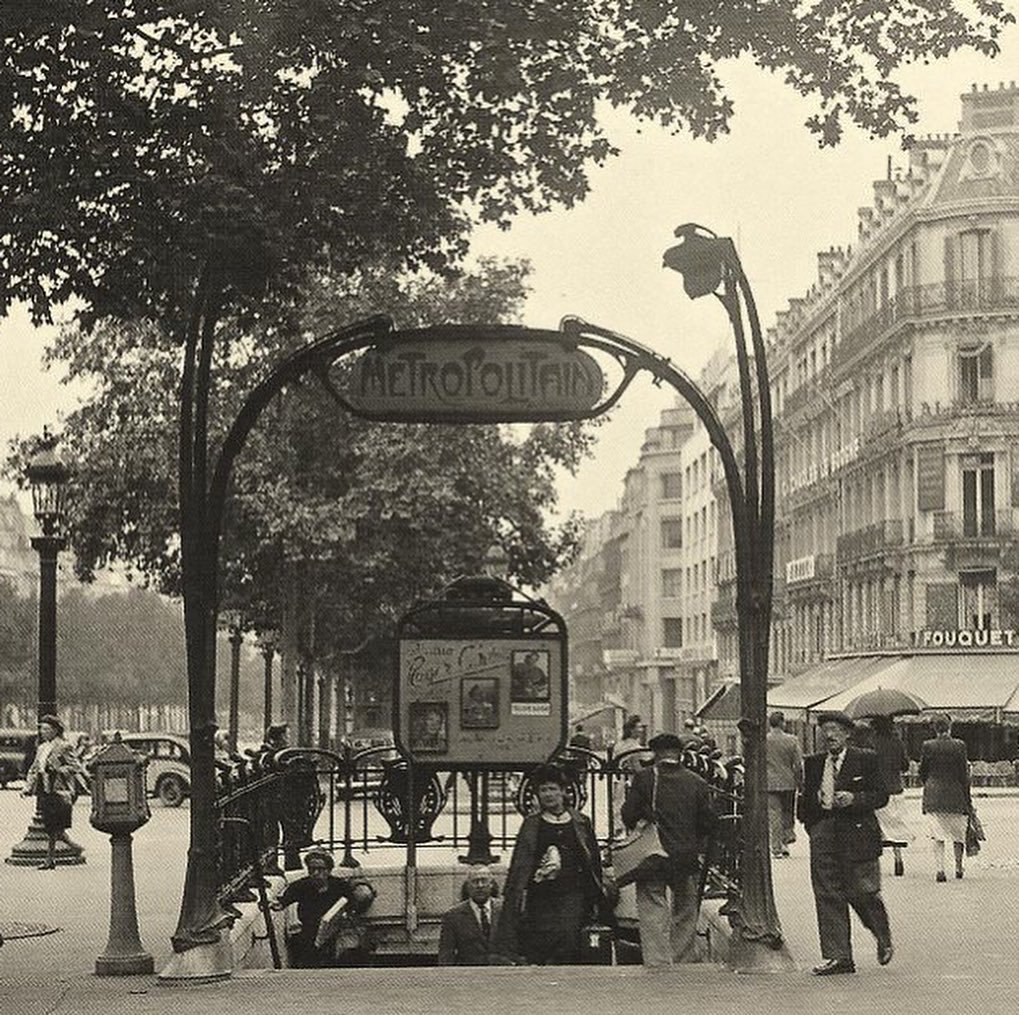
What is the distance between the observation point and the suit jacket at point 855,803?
12.5m

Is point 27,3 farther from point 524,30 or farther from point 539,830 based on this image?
point 539,830

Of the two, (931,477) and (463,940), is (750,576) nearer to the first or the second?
(463,940)

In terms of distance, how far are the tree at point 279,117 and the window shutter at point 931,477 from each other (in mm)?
37588

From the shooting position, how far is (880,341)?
55188 mm

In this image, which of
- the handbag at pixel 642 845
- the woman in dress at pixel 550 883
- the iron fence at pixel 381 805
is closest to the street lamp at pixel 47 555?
the iron fence at pixel 381 805

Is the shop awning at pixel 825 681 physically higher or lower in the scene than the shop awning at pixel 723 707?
higher

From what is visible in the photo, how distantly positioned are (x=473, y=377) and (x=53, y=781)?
34.7 feet

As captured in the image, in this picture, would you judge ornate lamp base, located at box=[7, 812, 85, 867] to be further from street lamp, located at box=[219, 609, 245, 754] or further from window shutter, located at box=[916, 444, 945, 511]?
window shutter, located at box=[916, 444, 945, 511]

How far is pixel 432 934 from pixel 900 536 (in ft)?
125

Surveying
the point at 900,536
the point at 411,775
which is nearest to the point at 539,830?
the point at 411,775

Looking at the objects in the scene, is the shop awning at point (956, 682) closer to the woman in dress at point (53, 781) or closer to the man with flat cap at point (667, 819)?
the woman in dress at point (53, 781)

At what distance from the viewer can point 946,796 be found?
1972 cm

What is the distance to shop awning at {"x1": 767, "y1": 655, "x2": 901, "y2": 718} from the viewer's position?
52.0 meters

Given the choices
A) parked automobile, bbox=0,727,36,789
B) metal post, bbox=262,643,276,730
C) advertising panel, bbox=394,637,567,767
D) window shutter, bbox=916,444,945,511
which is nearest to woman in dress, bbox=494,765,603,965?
advertising panel, bbox=394,637,567,767
